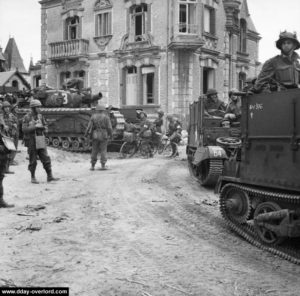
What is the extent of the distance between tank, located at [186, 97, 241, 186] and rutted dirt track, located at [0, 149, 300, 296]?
0.65 metres

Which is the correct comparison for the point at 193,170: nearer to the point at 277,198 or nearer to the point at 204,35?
the point at 277,198

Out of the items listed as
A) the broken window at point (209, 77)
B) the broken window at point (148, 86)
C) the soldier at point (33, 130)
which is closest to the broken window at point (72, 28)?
the broken window at point (148, 86)

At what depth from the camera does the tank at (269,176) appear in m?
4.77

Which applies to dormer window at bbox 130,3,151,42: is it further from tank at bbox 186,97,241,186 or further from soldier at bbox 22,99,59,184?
soldier at bbox 22,99,59,184

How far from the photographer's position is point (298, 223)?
468 centimetres

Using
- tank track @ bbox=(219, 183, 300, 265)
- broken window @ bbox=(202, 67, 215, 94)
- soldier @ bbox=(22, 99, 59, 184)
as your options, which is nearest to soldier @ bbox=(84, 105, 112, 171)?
soldier @ bbox=(22, 99, 59, 184)

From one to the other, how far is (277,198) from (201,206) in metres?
2.54

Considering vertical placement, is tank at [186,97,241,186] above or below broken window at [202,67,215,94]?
below

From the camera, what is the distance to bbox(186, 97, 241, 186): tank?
9.01 m

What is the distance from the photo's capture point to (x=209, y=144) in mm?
9945

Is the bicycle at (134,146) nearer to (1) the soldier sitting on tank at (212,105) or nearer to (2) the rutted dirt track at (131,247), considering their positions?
(1) the soldier sitting on tank at (212,105)

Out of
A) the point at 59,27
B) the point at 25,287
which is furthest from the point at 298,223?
the point at 59,27

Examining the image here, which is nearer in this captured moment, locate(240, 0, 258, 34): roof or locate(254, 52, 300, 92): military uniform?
locate(254, 52, 300, 92): military uniform

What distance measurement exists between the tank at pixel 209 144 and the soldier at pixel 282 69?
2556mm
